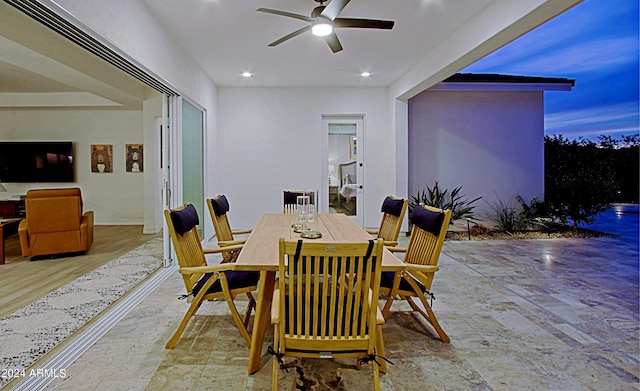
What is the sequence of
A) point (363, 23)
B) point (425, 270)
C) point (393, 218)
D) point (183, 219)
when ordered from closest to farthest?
point (425, 270), point (183, 219), point (363, 23), point (393, 218)

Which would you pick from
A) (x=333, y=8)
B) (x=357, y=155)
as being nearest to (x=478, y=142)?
(x=357, y=155)

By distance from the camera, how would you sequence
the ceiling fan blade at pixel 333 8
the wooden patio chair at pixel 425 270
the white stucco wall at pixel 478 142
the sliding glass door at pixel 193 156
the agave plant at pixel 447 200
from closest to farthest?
the wooden patio chair at pixel 425 270
the ceiling fan blade at pixel 333 8
the sliding glass door at pixel 193 156
the agave plant at pixel 447 200
the white stucco wall at pixel 478 142

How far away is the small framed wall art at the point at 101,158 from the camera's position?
7.53 meters

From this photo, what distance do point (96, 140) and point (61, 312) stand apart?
5837 millimetres

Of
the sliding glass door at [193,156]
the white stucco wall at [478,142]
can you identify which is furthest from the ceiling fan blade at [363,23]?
the white stucco wall at [478,142]

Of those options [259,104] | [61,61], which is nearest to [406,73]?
[259,104]

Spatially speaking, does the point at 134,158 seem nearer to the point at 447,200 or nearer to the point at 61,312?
the point at 61,312

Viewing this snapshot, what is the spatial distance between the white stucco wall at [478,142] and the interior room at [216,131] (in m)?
0.04

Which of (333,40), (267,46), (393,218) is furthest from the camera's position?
(267,46)

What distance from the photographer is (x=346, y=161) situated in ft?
22.1

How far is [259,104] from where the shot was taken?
652cm

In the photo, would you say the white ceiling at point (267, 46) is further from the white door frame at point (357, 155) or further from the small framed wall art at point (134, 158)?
the small framed wall art at point (134, 158)

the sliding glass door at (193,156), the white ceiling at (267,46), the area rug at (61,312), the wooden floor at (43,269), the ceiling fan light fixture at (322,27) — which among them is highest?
the white ceiling at (267,46)

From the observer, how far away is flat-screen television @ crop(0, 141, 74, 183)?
7.23 meters
